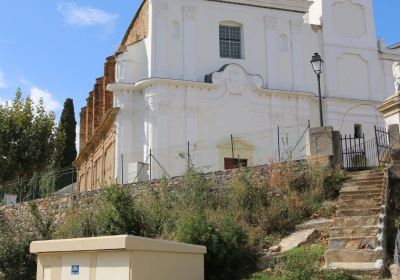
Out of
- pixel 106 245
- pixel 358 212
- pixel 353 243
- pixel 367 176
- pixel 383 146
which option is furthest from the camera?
pixel 383 146

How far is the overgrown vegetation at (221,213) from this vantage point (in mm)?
12898

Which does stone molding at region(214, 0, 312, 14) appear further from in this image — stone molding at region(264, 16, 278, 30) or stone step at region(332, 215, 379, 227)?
stone step at region(332, 215, 379, 227)

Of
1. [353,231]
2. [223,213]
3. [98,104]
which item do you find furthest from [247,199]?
[98,104]

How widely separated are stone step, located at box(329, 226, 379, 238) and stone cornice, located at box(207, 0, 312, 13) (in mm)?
18237

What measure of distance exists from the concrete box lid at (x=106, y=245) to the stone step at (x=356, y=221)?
4.52 m

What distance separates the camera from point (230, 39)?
28.3 meters

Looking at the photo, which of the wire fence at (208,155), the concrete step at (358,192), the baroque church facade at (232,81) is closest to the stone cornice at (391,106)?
the concrete step at (358,192)

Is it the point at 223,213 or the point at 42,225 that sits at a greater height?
the point at 223,213

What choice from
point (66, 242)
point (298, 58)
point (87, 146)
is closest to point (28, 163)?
point (87, 146)

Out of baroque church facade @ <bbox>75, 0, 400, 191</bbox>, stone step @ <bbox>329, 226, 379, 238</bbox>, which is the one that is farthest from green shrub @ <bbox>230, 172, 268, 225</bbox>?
baroque church facade @ <bbox>75, 0, 400, 191</bbox>

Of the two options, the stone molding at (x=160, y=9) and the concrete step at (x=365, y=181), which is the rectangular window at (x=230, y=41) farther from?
the concrete step at (x=365, y=181)

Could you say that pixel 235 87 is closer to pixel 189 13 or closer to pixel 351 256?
pixel 189 13

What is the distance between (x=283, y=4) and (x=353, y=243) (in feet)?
64.4

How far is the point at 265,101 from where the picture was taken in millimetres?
27406
